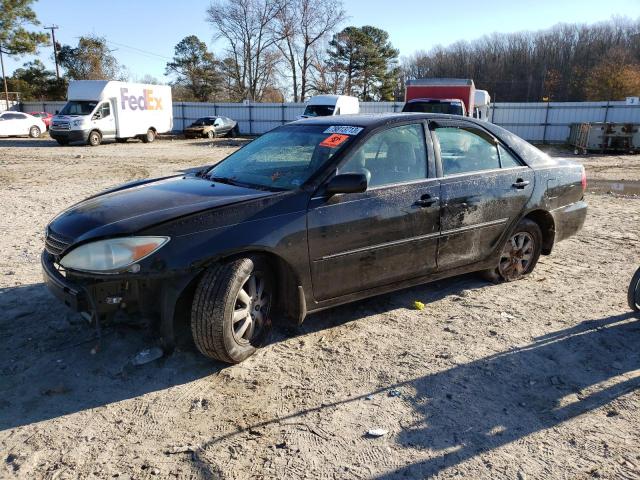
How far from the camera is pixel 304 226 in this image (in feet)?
11.1

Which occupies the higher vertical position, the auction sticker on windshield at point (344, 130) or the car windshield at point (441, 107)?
the car windshield at point (441, 107)

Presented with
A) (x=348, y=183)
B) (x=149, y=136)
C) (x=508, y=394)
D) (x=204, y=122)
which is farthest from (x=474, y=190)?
(x=204, y=122)

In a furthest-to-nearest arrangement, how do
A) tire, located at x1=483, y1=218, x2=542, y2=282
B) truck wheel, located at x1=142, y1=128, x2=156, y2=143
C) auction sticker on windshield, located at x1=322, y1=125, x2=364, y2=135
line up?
truck wheel, located at x1=142, y1=128, x2=156, y2=143 < tire, located at x1=483, y1=218, x2=542, y2=282 < auction sticker on windshield, located at x1=322, y1=125, x2=364, y2=135

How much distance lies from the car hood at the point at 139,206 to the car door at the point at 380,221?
0.53m

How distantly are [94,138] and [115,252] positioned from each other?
22.5 meters

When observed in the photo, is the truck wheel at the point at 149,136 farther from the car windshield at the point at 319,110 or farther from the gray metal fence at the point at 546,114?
the gray metal fence at the point at 546,114

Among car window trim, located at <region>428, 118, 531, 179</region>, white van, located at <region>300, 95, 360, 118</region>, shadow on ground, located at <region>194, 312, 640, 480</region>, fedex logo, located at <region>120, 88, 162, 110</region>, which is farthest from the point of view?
white van, located at <region>300, 95, 360, 118</region>

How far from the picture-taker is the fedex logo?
23.7 metres

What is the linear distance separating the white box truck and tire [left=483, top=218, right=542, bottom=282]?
22.0 meters

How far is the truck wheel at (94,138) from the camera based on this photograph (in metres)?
22.9

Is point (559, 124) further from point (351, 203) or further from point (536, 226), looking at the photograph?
point (351, 203)

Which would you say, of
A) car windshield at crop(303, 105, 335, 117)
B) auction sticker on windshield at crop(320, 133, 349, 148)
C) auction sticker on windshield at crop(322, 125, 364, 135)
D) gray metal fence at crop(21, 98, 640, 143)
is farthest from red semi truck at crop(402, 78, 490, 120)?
auction sticker on windshield at crop(320, 133, 349, 148)

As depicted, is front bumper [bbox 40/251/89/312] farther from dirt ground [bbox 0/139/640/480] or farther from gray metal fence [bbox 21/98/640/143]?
gray metal fence [bbox 21/98/640/143]

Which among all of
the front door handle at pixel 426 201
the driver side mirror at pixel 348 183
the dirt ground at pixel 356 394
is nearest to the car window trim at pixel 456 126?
the front door handle at pixel 426 201
